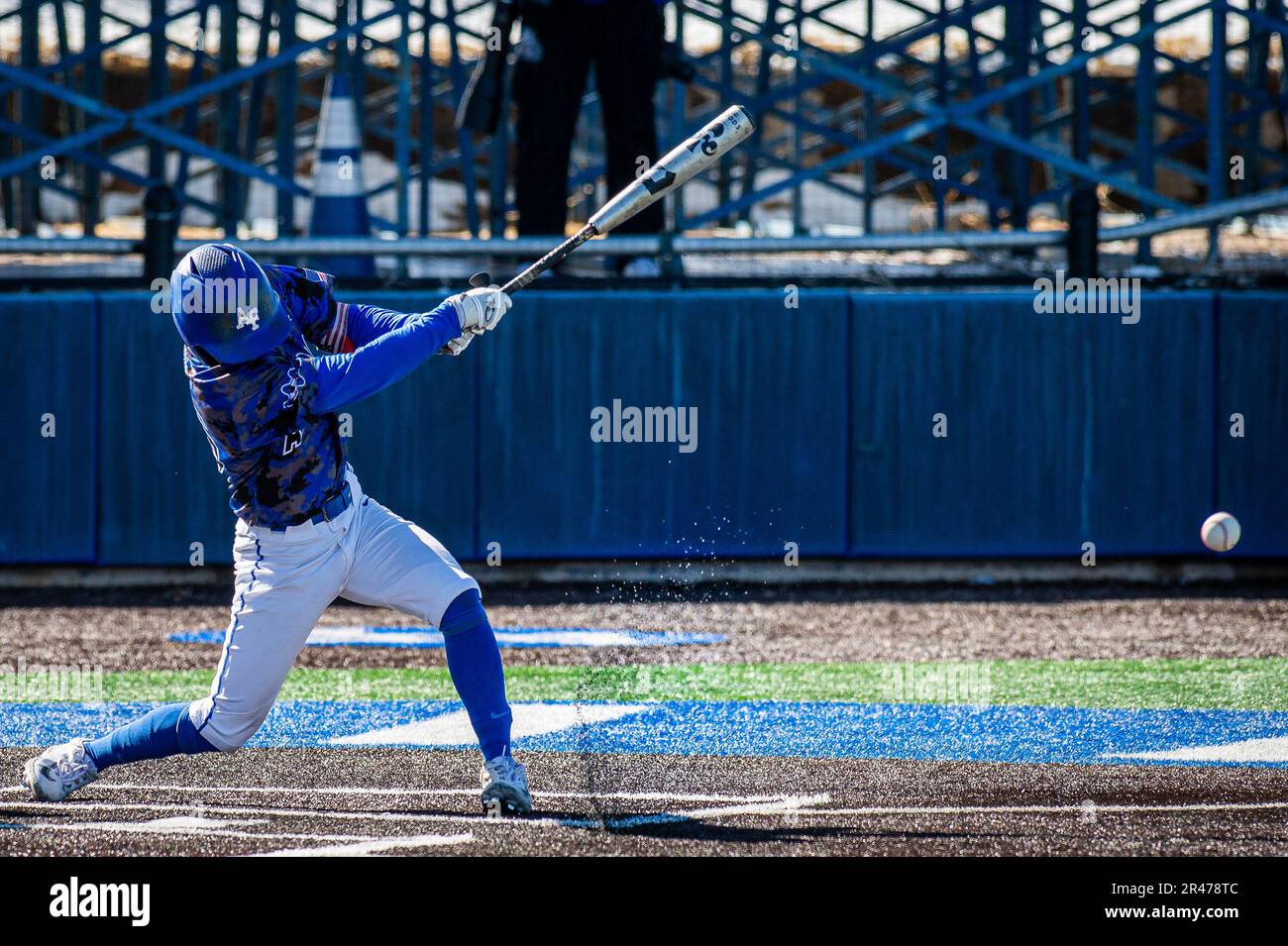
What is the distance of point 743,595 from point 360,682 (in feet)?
9.78

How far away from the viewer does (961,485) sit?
10680 millimetres

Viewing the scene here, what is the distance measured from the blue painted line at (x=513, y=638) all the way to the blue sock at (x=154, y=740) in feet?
11.2

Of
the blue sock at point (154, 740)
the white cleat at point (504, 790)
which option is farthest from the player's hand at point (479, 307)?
the blue sock at point (154, 740)

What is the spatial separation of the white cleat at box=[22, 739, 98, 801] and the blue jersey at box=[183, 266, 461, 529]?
2.88ft

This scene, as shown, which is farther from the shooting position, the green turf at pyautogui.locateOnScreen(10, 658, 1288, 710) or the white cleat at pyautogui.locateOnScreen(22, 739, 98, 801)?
the green turf at pyautogui.locateOnScreen(10, 658, 1288, 710)

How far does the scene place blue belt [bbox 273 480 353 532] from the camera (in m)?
5.29

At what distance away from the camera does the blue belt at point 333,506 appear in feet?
17.4

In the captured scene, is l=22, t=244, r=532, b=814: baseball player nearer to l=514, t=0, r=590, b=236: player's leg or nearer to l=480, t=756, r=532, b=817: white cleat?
l=480, t=756, r=532, b=817: white cleat

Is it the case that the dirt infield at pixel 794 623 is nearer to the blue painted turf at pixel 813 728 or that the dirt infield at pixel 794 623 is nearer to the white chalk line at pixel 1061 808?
the blue painted turf at pixel 813 728

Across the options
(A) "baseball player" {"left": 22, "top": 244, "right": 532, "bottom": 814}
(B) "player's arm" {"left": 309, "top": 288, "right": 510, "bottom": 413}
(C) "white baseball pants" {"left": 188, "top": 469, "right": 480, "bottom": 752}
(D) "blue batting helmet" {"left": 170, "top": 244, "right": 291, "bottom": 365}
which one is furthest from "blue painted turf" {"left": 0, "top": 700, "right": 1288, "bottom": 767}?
(D) "blue batting helmet" {"left": 170, "top": 244, "right": 291, "bottom": 365}

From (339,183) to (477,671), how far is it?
6.86m

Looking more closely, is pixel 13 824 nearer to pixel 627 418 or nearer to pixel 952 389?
pixel 627 418

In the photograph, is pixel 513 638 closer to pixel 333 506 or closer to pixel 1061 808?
pixel 333 506

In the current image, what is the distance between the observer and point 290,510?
5.26m
